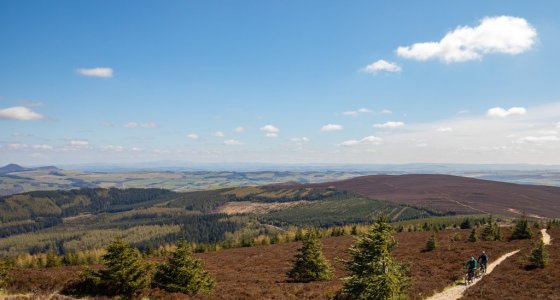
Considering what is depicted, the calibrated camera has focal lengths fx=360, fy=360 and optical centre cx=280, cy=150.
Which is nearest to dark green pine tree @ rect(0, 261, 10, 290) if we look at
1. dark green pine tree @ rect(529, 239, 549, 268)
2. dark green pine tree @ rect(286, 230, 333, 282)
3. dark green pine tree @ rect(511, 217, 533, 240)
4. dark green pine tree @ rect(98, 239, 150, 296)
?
dark green pine tree @ rect(98, 239, 150, 296)

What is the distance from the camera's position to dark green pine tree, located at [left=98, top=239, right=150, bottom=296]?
22797 mm

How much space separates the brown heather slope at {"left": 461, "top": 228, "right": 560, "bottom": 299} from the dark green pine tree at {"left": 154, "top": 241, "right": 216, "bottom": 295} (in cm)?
1851

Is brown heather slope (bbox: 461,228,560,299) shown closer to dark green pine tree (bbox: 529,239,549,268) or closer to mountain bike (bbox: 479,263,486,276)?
dark green pine tree (bbox: 529,239,549,268)

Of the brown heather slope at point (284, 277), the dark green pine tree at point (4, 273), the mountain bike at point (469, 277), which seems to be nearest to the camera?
the dark green pine tree at point (4, 273)

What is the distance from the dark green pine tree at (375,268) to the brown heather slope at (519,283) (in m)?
7.45

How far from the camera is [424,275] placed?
34.6 metres

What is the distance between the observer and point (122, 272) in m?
22.6

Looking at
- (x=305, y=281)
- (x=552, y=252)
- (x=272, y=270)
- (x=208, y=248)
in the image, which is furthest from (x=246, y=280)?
(x=208, y=248)

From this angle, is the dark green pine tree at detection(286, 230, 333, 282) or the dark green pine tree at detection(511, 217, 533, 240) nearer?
the dark green pine tree at detection(286, 230, 333, 282)

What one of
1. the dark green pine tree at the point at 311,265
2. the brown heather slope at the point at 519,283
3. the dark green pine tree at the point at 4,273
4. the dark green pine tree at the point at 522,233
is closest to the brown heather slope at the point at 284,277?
the dark green pine tree at the point at 4,273

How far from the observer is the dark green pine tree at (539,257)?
31125 mm

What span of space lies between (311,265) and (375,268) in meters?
16.8

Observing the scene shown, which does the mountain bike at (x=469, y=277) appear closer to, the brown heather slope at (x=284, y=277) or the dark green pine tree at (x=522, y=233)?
the brown heather slope at (x=284, y=277)

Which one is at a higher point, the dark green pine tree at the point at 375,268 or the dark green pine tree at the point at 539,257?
the dark green pine tree at the point at 375,268
